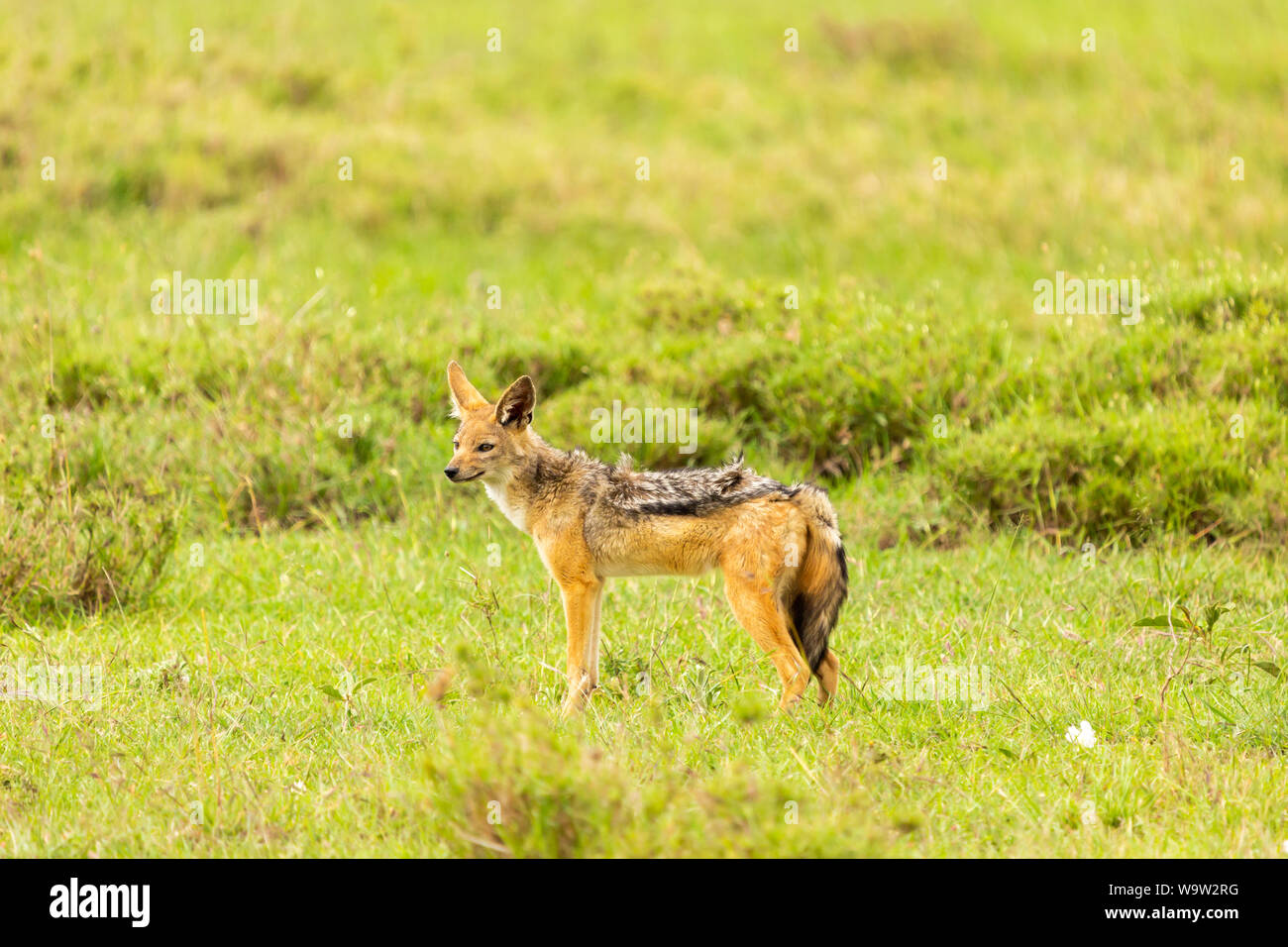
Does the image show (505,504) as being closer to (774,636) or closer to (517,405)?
(517,405)

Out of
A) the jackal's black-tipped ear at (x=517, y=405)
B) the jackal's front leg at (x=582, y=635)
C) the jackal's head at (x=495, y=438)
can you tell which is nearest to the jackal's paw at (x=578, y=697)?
the jackal's front leg at (x=582, y=635)

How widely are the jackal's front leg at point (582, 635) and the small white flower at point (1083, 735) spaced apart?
2125mm

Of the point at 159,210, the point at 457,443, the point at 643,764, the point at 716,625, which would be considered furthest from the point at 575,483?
the point at 159,210

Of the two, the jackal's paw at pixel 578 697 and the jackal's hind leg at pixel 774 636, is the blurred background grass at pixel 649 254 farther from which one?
the jackal's paw at pixel 578 697

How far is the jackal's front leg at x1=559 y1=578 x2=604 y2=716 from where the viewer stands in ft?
22.0

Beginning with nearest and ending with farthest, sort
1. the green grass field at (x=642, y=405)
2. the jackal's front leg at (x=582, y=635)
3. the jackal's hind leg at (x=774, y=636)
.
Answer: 1. the green grass field at (x=642, y=405)
2. the jackal's hind leg at (x=774, y=636)
3. the jackal's front leg at (x=582, y=635)

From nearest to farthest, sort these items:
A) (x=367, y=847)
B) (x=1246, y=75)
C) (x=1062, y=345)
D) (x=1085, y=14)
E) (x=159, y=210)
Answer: (x=367, y=847) < (x=1062, y=345) < (x=159, y=210) < (x=1246, y=75) < (x=1085, y=14)

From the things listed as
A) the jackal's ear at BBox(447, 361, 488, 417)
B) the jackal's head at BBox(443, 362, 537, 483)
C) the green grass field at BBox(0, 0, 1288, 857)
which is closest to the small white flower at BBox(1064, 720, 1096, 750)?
the green grass field at BBox(0, 0, 1288, 857)

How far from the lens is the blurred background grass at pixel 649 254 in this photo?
1014 cm

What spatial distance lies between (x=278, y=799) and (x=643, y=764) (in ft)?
4.50

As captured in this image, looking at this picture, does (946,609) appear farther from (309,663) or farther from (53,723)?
(53,723)

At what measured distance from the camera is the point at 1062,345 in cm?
1142

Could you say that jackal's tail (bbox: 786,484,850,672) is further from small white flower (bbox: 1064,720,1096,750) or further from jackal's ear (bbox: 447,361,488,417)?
jackal's ear (bbox: 447,361,488,417)

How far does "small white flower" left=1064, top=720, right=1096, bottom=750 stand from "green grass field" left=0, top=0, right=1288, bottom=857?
8cm
